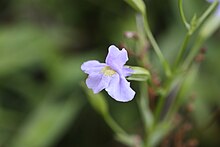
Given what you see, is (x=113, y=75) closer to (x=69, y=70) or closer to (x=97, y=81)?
(x=97, y=81)

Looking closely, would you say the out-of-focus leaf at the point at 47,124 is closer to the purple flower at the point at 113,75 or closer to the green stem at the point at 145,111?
the green stem at the point at 145,111

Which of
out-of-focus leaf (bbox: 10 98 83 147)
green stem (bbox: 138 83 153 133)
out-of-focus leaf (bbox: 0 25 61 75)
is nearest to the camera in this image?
green stem (bbox: 138 83 153 133)

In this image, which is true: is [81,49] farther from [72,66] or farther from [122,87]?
[122,87]

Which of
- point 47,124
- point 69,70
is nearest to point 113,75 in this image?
point 47,124

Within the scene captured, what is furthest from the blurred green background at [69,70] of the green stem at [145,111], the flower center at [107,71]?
the flower center at [107,71]

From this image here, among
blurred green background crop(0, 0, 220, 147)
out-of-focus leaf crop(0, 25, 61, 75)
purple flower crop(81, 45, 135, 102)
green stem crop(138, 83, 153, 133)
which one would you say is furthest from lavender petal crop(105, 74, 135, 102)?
out-of-focus leaf crop(0, 25, 61, 75)

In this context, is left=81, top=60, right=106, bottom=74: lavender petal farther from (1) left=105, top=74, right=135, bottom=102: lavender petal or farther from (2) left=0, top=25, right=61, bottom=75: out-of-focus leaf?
(2) left=0, top=25, right=61, bottom=75: out-of-focus leaf

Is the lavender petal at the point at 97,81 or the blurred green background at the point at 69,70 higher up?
the lavender petal at the point at 97,81
